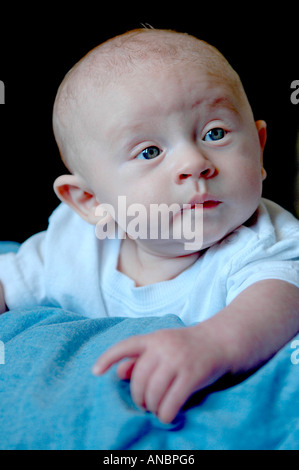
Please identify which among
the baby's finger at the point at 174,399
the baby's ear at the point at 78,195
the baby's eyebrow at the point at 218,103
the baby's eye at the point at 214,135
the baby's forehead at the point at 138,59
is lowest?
the baby's finger at the point at 174,399

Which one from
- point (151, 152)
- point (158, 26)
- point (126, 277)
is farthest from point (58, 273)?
point (158, 26)

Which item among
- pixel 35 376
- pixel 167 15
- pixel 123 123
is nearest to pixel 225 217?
pixel 123 123

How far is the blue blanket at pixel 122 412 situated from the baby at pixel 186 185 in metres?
0.05

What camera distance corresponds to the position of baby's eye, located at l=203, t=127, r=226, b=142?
1.00 metres

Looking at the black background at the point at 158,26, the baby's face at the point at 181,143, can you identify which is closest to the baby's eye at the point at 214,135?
the baby's face at the point at 181,143

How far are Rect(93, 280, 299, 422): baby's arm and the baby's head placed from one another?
21 cm

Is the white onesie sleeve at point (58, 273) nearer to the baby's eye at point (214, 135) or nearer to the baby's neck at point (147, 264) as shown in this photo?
the baby's neck at point (147, 264)

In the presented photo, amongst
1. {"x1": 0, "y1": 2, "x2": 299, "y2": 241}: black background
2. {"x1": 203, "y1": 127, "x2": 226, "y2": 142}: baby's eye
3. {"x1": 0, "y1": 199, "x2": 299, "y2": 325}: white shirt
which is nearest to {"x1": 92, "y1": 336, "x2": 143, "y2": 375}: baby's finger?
{"x1": 0, "y1": 199, "x2": 299, "y2": 325}: white shirt

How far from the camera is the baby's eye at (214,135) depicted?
1.00m

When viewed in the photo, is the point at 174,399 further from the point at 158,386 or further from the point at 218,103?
the point at 218,103

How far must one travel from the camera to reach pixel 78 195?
47.7 inches

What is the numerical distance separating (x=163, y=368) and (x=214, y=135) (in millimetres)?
467

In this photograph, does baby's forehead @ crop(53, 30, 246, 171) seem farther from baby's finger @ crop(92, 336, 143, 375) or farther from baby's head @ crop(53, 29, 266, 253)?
baby's finger @ crop(92, 336, 143, 375)
